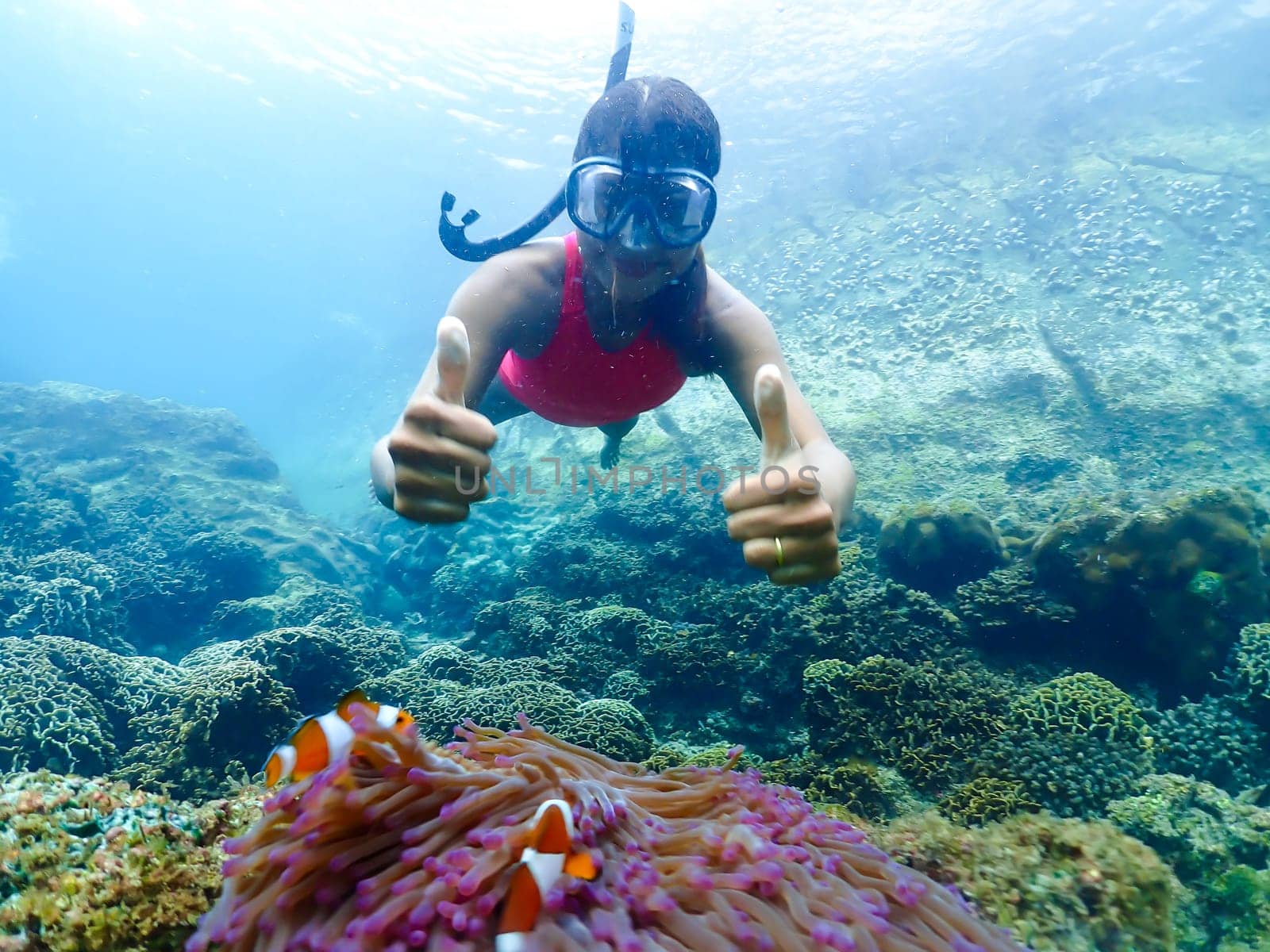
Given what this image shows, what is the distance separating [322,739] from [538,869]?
712 millimetres

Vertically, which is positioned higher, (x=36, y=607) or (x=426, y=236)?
(x=426, y=236)

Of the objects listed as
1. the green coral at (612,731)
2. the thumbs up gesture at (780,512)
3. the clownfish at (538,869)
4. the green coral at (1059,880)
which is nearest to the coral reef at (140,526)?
the green coral at (612,731)

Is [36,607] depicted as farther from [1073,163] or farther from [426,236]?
[426,236]

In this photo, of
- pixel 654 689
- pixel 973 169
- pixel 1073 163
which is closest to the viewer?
pixel 654 689

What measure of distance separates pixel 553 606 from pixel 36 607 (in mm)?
6556

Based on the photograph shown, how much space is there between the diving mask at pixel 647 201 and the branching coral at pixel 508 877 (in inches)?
82.0

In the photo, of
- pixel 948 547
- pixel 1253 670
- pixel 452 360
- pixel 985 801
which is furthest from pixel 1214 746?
pixel 452 360

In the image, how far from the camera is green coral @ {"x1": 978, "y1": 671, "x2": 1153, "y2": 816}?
318 cm

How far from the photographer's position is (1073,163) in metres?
21.2

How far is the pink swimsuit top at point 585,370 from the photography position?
9.79ft

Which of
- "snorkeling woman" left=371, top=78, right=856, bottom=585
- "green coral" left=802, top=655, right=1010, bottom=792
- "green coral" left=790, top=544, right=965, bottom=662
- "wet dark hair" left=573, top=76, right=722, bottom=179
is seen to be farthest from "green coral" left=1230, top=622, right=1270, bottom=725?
A: "wet dark hair" left=573, top=76, right=722, bottom=179

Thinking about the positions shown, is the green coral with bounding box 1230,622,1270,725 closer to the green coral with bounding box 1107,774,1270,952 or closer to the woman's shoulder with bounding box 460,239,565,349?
the green coral with bounding box 1107,774,1270,952

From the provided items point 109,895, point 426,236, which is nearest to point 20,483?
point 109,895

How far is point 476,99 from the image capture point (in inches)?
1206
